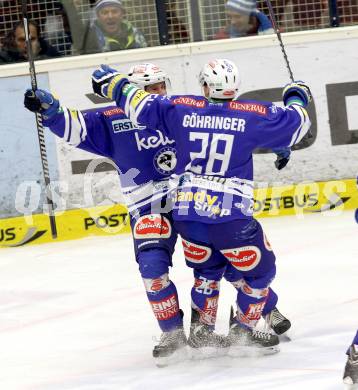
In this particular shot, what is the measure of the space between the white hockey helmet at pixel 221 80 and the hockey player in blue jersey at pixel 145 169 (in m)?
0.37

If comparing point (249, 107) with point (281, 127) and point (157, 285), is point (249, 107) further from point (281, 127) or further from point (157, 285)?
point (157, 285)

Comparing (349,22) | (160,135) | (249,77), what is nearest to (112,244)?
(249,77)

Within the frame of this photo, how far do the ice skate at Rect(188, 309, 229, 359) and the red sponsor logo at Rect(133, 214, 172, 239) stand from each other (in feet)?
1.49

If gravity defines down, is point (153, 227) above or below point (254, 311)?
above

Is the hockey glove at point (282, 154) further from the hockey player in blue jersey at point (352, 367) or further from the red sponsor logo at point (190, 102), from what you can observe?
the hockey player in blue jersey at point (352, 367)

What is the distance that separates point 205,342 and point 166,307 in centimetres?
26

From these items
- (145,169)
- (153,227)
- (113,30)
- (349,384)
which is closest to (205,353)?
(153,227)

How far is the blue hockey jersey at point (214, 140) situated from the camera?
4758 mm

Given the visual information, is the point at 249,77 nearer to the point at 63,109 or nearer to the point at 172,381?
the point at 63,109

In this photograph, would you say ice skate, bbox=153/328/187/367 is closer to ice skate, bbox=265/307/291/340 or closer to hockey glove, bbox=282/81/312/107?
ice skate, bbox=265/307/291/340

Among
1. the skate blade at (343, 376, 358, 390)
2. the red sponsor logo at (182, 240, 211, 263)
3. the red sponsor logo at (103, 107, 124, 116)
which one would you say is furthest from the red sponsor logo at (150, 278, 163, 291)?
the skate blade at (343, 376, 358, 390)

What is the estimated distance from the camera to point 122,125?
16.9 ft

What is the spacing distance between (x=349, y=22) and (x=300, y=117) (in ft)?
13.7

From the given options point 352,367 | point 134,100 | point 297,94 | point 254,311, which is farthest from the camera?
point 297,94
